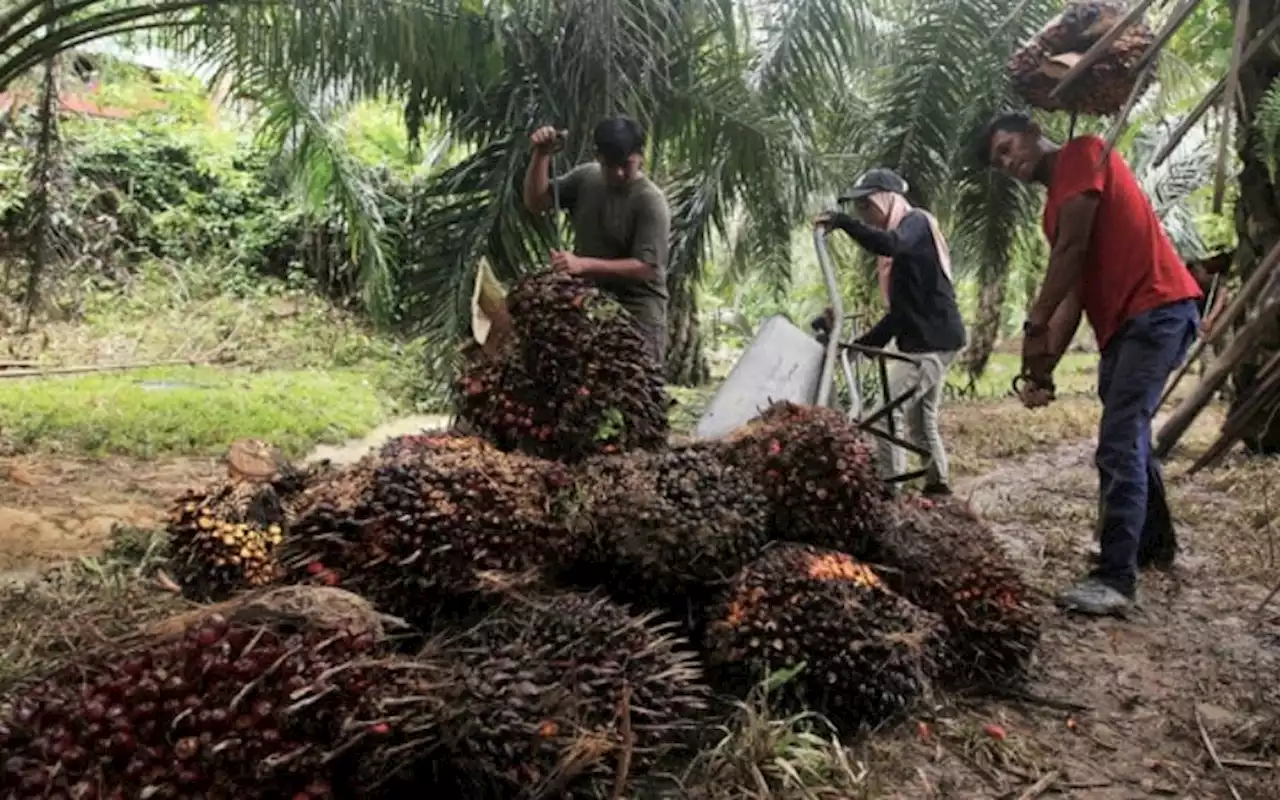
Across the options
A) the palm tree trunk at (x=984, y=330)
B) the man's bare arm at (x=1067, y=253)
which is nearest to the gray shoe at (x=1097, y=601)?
the man's bare arm at (x=1067, y=253)

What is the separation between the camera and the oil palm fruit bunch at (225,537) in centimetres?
232

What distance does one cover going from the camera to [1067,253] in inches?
114

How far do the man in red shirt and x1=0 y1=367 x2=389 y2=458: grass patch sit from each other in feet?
12.8

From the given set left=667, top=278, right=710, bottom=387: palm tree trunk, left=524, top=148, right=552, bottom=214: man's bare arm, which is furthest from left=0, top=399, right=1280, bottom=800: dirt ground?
left=667, top=278, right=710, bottom=387: palm tree trunk

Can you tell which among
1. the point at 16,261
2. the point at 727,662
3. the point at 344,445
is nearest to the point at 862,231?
the point at 727,662

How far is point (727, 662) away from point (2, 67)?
14.8 feet

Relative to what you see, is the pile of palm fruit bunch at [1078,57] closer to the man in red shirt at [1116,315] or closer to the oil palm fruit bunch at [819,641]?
the man in red shirt at [1116,315]

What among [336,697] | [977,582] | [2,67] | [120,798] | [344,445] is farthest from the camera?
[344,445]

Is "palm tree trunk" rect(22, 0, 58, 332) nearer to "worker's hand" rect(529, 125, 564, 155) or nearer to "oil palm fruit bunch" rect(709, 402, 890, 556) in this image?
"worker's hand" rect(529, 125, 564, 155)

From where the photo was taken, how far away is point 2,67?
4613 millimetres

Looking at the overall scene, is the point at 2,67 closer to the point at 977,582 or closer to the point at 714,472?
the point at 714,472

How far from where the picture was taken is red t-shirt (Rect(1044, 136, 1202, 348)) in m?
2.90

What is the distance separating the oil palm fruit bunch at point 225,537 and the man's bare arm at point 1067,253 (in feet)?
7.08

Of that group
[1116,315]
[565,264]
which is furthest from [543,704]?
[1116,315]
